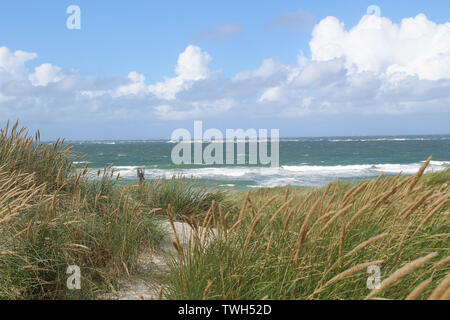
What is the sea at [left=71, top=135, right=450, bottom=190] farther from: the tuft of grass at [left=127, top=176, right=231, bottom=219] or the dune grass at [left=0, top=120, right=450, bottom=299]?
the dune grass at [left=0, top=120, right=450, bottom=299]

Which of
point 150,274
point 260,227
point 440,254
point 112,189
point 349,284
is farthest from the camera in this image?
point 112,189

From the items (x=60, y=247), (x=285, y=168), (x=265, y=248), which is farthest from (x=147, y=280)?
(x=285, y=168)

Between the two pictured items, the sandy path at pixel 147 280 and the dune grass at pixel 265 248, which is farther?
the sandy path at pixel 147 280

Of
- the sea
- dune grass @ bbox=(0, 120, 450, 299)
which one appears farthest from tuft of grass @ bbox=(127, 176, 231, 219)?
dune grass @ bbox=(0, 120, 450, 299)

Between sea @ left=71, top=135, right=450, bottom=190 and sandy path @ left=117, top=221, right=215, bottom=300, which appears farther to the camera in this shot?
sea @ left=71, top=135, right=450, bottom=190

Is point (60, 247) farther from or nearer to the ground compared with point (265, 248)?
nearer to the ground

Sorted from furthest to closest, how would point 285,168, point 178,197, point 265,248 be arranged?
point 285,168
point 178,197
point 265,248

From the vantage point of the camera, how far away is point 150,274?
3430 mm

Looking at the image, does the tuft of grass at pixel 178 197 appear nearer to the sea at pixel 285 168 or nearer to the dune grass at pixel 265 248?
the sea at pixel 285 168

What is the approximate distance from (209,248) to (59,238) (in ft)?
5.23

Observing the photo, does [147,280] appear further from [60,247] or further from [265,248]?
[265,248]

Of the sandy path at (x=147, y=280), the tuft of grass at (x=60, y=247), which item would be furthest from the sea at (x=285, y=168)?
the sandy path at (x=147, y=280)
